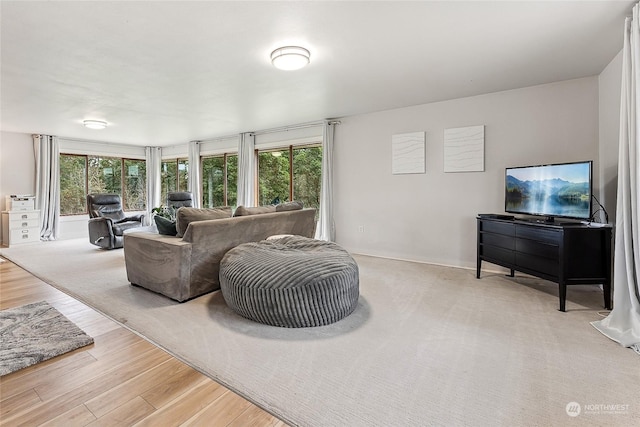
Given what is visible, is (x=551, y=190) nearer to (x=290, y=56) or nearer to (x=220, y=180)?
(x=290, y=56)

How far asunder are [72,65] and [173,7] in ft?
5.72

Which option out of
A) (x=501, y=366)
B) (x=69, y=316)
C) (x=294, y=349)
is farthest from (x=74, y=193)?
(x=501, y=366)

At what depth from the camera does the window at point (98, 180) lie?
7.05m

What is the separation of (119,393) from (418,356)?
175 cm

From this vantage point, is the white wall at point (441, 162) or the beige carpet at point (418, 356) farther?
the white wall at point (441, 162)

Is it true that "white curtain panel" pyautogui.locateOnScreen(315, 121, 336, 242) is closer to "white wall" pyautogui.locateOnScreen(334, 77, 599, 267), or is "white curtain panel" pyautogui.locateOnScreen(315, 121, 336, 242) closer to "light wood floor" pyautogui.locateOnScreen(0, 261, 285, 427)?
"white wall" pyautogui.locateOnScreen(334, 77, 599, 267)

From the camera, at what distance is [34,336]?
2.14 metres

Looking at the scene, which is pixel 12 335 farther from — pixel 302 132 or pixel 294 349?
pixel 302 132

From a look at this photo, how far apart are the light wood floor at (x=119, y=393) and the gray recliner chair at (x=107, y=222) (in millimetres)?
4034

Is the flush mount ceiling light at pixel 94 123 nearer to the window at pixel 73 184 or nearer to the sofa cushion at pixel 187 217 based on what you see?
the window at pixel 73 184

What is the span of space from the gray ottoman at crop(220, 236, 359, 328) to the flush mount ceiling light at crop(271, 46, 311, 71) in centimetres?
177

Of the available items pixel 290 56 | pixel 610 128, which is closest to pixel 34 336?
pixel 290 56

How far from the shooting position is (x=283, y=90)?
12.2ft

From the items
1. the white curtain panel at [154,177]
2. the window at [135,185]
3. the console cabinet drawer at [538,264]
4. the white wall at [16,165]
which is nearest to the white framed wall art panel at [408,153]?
the console cabinet drawer at [538,264]
